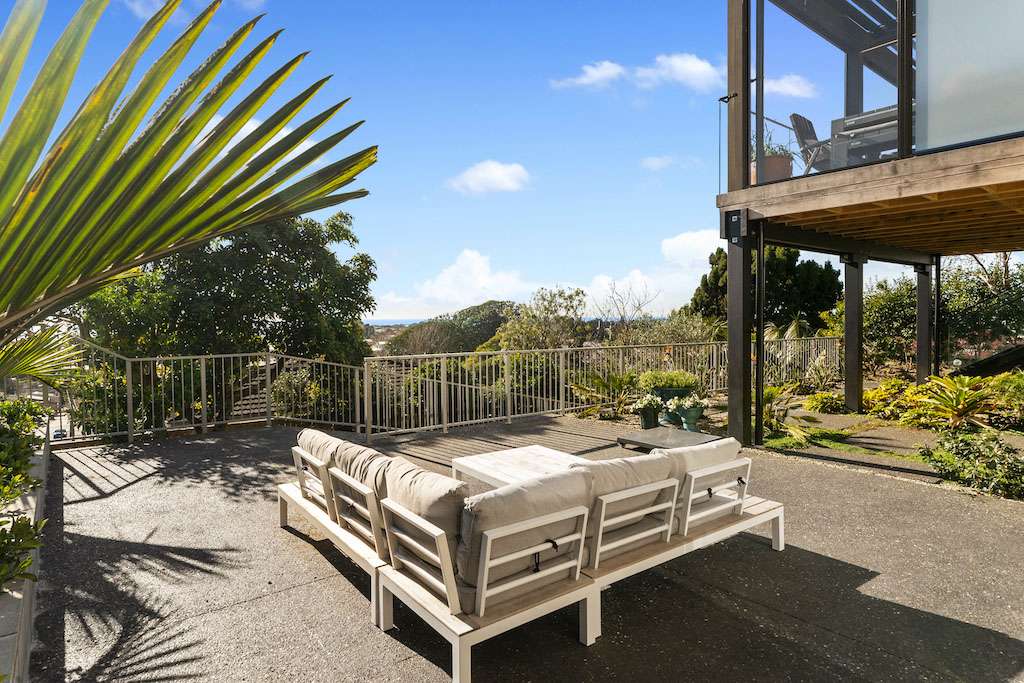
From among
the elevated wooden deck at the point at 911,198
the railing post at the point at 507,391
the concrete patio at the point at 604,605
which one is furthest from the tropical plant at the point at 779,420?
the railing post at the point at 507,391

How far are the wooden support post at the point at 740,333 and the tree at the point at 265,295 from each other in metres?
7.69

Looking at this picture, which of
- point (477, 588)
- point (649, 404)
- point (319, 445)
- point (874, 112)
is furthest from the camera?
point (649, 404)

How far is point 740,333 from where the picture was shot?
22.1 feet

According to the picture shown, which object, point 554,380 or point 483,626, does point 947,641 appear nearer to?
point 483,626

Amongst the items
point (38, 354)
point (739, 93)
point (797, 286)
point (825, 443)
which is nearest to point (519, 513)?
point (38, 354)

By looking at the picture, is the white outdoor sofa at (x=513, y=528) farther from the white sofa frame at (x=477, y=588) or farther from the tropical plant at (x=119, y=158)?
the tropical plant at (x=119, y=158)

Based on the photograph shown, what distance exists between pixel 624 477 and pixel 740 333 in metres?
4.48

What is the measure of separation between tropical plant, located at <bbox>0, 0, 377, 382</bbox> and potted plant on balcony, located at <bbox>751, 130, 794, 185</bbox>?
6739 mm

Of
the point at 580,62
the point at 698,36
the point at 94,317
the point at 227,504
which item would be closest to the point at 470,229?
the point at 580,62

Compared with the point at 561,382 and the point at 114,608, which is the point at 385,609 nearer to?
the point at 114,608

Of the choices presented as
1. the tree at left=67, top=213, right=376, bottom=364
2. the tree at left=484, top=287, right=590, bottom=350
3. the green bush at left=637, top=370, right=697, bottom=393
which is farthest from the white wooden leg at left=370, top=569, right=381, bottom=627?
the tree at left=484, top=287, right=590, bottom=350

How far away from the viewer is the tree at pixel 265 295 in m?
10.2

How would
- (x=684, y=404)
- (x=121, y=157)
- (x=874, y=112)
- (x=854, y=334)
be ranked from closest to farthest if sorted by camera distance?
(x=121, y=157)
(x=874, y=112)
(x=684, y=404)
(x=854, y=334)

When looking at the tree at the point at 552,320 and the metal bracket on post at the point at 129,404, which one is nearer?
the metal bracket on post at the point at 129,404
